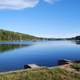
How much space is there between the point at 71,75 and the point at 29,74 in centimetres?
322

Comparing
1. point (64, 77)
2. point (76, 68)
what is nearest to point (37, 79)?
point (64, 77)

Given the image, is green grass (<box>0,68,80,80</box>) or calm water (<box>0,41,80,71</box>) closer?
green grass (<box>0,68,80,80</box>)

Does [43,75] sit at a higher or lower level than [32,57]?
higher

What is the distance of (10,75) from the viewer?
45.1 ft

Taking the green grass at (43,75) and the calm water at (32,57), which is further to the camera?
the calm water at (32,57)

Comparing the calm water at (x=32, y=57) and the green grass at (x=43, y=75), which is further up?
the green grass at (x=43, y=75)

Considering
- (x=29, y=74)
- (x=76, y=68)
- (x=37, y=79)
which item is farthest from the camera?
(x=76, y=68)

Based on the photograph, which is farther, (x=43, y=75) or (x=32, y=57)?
(x=32, y=57)

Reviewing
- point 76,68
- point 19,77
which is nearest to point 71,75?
point 76,68

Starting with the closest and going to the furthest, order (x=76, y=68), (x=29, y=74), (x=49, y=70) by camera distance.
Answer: (x=29, y=74), (x=49, y=70), (x=76, y=68)

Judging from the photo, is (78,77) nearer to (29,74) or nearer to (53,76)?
(53,76)

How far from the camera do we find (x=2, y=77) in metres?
13.2

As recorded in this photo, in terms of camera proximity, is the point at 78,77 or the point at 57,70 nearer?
the point at 78,77

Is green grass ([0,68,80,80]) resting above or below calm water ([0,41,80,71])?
above
